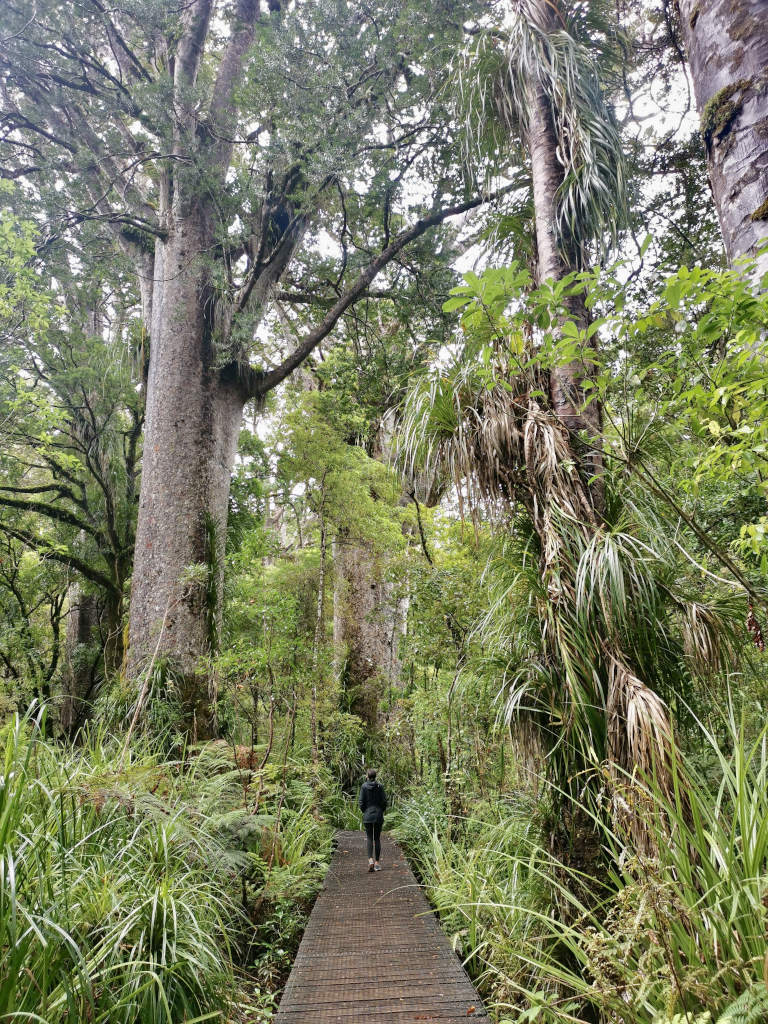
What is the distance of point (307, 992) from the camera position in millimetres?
2994

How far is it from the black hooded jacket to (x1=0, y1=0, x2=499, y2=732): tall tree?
6.02 feet

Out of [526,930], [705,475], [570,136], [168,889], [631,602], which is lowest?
[526,930]

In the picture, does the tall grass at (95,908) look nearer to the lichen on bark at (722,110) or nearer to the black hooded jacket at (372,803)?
the black hooded jacket at (372,803)

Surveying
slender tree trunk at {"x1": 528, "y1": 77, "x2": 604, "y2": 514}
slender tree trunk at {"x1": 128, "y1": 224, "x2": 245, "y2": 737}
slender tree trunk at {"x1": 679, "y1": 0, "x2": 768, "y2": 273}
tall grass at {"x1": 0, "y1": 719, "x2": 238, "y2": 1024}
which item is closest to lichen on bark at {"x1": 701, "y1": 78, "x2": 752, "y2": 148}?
slender tree trunk at {"x1": 679, "y1": 0, "x2": 768, "y2": 273}

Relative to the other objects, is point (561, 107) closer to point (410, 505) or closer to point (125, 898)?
point (125, 898)

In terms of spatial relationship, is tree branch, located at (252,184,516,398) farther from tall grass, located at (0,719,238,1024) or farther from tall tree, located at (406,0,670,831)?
tall grass, located at (0,719,238,1024)

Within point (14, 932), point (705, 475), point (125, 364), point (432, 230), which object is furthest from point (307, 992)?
point (125, 364)

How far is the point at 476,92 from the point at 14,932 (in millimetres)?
5208

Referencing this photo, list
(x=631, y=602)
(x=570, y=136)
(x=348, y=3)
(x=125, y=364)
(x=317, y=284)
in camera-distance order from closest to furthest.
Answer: (x=631, y=602) → (x=570, y=136) → (x=348, y=3) → (x=317, y=284) → (x=125, y=364)

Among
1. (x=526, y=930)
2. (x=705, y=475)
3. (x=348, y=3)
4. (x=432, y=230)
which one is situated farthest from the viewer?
(x=432, y=230)

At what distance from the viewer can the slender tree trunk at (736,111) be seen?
5.54 ft

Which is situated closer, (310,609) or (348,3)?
(348,3)

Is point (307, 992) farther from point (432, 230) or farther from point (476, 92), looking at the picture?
point (432, 230)

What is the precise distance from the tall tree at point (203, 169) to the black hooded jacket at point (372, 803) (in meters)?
1.84
